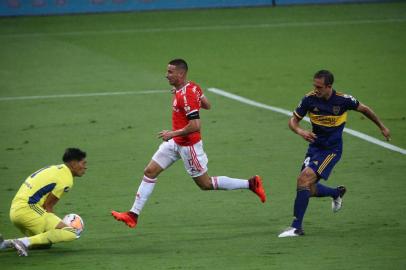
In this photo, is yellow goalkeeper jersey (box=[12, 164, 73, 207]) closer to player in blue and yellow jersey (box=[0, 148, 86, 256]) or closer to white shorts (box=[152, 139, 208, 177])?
player in blue and yellow jersey (box=[0, 148, 86, 256])

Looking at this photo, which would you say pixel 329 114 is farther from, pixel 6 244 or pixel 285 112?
pixel 285 112

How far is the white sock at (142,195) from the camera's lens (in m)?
12.4

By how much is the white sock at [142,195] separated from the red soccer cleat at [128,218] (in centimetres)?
7

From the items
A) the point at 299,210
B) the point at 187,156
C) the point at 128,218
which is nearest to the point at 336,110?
the point at 299,210

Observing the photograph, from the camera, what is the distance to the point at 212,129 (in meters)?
19.3

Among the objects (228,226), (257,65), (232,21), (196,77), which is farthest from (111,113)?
(232,21)

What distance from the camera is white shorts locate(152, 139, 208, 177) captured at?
1243cm

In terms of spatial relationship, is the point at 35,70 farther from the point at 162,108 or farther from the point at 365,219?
the point at 365,219

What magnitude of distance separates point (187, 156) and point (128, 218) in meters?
1.08

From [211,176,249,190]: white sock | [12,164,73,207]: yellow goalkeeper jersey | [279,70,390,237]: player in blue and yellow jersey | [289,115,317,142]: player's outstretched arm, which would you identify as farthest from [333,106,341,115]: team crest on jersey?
[12,164,73,207]: yellow goalkeeper jersey

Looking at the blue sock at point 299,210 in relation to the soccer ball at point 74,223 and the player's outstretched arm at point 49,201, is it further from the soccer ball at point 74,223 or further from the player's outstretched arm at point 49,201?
the player's outstretched arm at point 49,201

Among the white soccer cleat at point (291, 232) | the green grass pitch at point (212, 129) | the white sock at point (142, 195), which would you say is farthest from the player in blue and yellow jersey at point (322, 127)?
the white sock at point (142, 195)

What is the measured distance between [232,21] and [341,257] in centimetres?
2465

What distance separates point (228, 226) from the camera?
1258 centimetres
